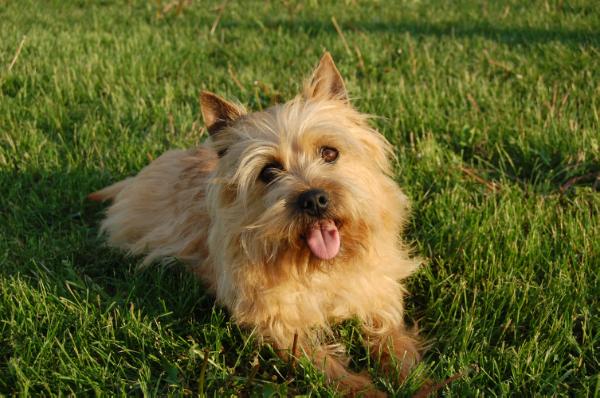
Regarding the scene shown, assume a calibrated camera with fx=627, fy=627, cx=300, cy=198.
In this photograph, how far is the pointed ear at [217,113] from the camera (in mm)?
2717

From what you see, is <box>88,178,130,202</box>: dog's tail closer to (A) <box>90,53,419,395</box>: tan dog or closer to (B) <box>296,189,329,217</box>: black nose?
(A) <box>90,53,419,395</box>: tan dog

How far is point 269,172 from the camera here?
8.30 feet

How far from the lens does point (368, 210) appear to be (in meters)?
2.40

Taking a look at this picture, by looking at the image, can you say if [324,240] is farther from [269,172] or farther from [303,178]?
[269,172]

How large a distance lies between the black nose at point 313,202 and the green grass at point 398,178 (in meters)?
0.60

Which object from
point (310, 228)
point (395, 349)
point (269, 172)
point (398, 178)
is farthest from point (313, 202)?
point (398, 178)

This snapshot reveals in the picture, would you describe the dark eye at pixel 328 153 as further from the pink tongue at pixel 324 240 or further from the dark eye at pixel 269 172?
the pink tongue at pixel 324 240

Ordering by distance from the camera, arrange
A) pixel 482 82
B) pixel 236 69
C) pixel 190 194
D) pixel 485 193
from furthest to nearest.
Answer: pixel 236 69
pixel 482 82
pixel 485 193
pixel 190 194

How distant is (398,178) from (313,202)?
1597 millimetres

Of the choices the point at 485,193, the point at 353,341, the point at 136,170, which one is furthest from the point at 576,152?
the point at 136,170

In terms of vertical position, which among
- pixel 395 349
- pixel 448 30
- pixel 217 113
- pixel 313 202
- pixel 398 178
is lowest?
pixel 395 349

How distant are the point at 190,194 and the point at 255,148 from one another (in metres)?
0.83

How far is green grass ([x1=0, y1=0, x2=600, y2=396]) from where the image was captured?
245cm

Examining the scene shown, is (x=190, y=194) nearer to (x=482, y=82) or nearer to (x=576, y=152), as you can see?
(x=576, y=152)
